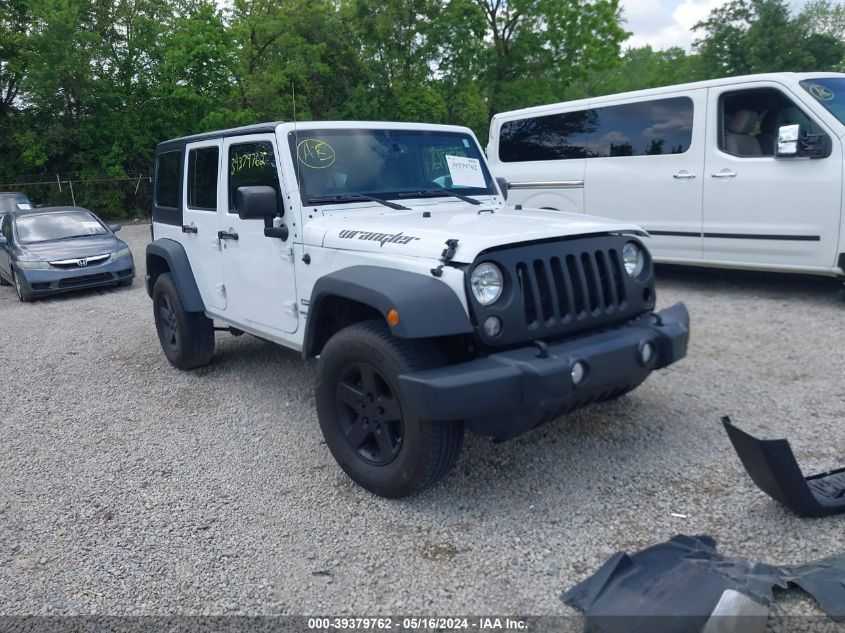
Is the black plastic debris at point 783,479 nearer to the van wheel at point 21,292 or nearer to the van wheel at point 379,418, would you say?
the van wheel at point 379,418

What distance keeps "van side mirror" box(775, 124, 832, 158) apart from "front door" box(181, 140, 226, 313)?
5028 millimetres

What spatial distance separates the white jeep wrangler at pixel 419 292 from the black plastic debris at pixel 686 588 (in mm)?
755

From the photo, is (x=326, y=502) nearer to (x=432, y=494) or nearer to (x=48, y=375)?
(x=432, y=494)

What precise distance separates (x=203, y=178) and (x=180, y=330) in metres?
1.23

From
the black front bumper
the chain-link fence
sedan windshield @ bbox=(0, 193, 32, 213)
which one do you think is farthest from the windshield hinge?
the chain-link fence

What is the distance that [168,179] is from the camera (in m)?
6.11

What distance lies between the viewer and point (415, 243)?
11.3 ft

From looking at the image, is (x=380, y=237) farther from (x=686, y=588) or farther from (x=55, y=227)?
(x=55, y=227)

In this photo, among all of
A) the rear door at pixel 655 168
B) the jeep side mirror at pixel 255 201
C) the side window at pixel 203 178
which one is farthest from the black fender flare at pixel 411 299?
the rear door at pixel 655 168

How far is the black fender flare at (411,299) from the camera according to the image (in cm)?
303

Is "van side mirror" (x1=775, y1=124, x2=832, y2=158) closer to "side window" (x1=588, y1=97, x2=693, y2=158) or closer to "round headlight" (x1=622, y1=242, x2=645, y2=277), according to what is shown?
"side window" (x1=588, y1=97, x2=693, y2=158)

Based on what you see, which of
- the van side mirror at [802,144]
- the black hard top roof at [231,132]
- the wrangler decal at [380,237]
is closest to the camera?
the wrangler decal at [380,237]

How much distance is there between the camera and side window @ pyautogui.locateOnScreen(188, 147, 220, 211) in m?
5.20

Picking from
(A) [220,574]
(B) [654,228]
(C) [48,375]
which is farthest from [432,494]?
(B) [654,228]
